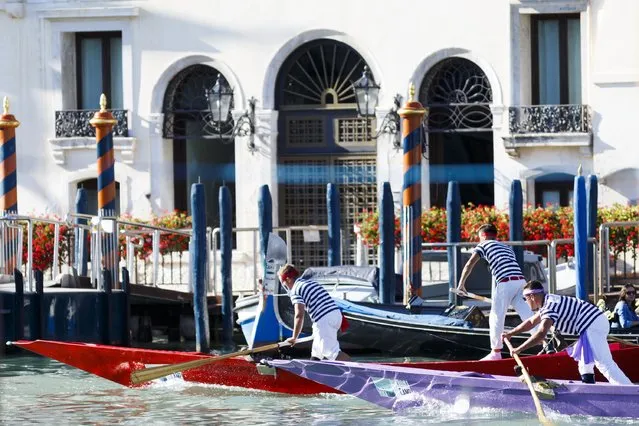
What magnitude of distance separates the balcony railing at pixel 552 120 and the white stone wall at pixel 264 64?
0.50ft

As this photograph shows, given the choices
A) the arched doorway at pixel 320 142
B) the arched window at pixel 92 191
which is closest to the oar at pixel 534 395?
the arched doorway at pixel 320 142

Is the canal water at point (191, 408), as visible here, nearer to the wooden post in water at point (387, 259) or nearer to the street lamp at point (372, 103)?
the wooden post in water at point (387, 259)

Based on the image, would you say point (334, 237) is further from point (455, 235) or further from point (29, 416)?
point (29, 416)

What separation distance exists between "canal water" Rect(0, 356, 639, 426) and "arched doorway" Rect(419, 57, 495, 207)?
30.8ft

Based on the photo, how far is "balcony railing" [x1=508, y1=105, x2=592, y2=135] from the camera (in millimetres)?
26578

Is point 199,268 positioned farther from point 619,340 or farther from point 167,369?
point 619,340

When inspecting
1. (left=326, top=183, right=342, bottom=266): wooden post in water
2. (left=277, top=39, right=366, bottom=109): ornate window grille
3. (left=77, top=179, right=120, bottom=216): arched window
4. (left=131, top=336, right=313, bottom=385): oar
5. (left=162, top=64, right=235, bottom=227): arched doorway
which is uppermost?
(left=277, top=39, right=366, bottom=109): ornate window grille

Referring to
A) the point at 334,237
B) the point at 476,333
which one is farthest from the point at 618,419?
the point at 334,237

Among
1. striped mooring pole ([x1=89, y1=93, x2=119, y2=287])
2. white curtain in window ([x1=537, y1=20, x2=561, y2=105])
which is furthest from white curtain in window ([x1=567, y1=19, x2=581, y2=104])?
striped mooring pole ([x1=89, y1=93, x2=119, y2=287])

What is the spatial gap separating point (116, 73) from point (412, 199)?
8.31 meters

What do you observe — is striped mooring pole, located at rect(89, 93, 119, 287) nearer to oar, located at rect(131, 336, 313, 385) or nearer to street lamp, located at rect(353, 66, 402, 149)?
street lamp, located at rect(353, 66, 402, 149)

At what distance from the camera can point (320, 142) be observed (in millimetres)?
27984

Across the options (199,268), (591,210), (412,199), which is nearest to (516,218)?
(591,210)

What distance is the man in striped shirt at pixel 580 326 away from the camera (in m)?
15.1
